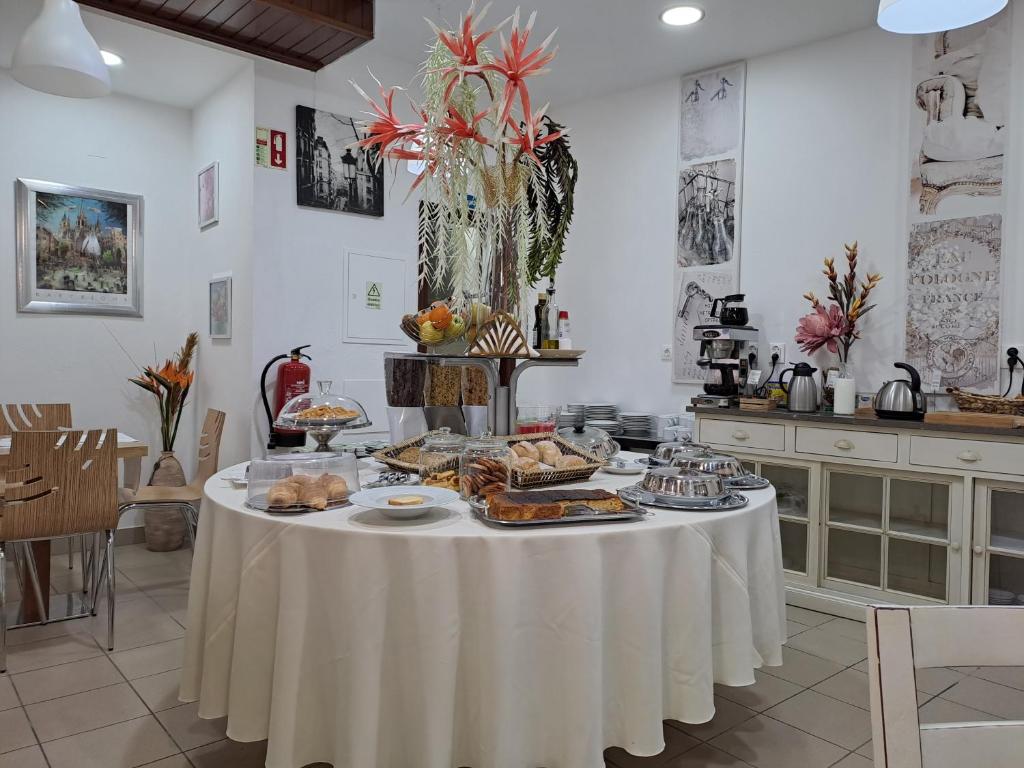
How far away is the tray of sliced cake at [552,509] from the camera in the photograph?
1714mm

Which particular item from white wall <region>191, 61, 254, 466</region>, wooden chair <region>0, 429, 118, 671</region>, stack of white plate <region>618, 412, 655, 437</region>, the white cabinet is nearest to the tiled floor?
wooden chair <region>0, 429, 118, 671</region>

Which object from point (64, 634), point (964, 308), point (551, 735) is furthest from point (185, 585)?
point (964, 308)

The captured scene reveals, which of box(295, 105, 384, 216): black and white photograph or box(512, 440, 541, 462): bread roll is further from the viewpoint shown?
box(295, 105, 384, 216): black and white photograph

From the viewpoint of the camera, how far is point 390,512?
5.63ft

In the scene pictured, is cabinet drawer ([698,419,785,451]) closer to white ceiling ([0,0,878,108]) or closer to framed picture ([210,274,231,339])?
white ceiling ([0,0,878,108])

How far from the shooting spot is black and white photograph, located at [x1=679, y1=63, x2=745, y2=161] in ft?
14.9

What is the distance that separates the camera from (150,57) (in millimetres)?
4223

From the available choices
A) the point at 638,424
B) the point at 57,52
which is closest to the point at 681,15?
the point at 638,424

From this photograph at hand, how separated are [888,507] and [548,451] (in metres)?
2.08

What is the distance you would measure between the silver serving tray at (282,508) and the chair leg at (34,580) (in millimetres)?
2053

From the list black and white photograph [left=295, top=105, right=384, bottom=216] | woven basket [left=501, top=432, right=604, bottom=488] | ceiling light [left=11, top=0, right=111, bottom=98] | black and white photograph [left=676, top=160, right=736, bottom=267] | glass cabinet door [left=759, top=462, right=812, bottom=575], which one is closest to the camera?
woven basket [left=501, top=432, right=604, bottom=488]

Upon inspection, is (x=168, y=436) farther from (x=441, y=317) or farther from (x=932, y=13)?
(x=932, y=13)

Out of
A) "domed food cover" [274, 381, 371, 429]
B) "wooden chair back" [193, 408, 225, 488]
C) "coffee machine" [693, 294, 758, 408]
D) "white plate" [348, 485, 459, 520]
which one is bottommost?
"wooden chair back" [193, 408, 225, 488]

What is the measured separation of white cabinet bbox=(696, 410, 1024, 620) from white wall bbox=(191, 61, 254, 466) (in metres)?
2.78
